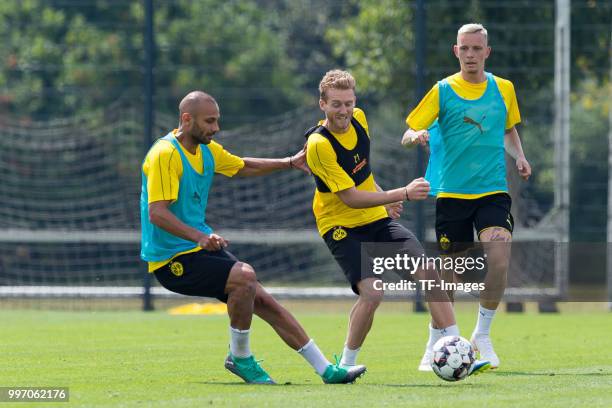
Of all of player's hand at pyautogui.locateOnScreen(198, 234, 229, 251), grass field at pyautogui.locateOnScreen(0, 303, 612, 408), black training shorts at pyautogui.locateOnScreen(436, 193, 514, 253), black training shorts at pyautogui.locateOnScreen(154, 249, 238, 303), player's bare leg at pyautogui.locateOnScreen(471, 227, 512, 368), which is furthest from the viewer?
black training shorts at pyautogui.locateOnScreen(436, 193, 514, 253)

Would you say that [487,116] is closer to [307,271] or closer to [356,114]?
[356,114]

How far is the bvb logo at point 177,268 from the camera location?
29.0 feet

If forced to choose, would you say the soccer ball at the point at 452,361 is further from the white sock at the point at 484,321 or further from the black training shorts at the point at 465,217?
the black training shorts at the point at 465,217

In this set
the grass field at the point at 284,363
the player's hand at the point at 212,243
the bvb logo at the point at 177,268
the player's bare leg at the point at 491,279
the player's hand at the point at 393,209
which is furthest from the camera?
the player's bare leg at the point at 491,279

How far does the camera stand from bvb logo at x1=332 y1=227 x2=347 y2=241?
9.12 meters

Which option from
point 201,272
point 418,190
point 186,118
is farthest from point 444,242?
point 186,118

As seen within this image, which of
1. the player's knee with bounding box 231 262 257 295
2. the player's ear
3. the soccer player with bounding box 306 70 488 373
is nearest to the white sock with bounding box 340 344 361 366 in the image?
the soccer player with bounding box 306 70 488 373

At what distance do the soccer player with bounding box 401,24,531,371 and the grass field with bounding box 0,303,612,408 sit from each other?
775 mm

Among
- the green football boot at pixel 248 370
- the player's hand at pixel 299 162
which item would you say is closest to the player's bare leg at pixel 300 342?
the green football boot at pixel 248 370

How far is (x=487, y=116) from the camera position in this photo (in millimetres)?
10062

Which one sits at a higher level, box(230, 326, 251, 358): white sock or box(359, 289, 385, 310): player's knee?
box(359, 289, 385, 310): player's knee

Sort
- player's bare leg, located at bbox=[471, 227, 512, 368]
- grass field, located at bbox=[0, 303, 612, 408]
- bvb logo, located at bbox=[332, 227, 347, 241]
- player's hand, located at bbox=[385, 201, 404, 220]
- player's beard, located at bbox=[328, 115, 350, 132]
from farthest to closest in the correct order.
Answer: player's bare leg, located at bbox=[471, 227, 512, 368]
player's hand, located at bbox=[385, 201, 404, 220]
bvb logo, located at bbox=[332, 227, 347, 241]
player's beard, located at bbox=[328, 115, 350, 132]
grass field, located at bbox=[0, 303, 612, 408]

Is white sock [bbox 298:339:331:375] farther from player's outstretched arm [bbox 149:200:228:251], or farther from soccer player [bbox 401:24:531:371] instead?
soccer player [bbox 401:24:531:371]

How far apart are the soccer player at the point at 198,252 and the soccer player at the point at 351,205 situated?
464mm
